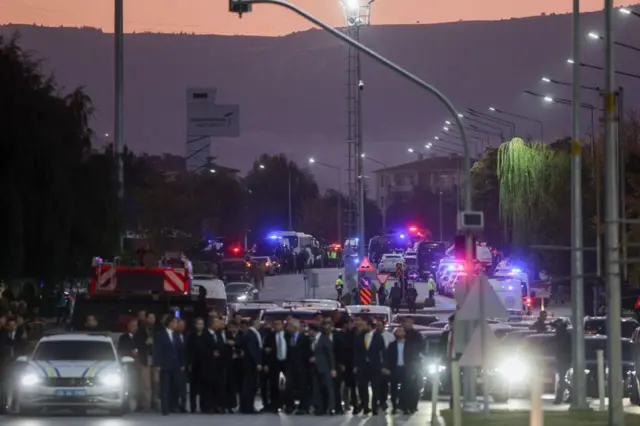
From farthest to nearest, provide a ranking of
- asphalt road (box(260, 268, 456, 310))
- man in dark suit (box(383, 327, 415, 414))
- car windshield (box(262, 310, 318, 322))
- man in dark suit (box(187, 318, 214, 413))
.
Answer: asphalt road (box(260, 268, 456, 310)), car windshield (box(262, 310, 318, 322)), man in dark suit (box(383, 327, 415, 414)), man in dark suit (box(187, 318, 214, 413))

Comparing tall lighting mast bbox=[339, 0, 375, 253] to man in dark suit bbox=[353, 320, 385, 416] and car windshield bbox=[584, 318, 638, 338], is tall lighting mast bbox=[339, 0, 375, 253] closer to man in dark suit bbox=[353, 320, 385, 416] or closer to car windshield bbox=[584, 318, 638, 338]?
car windshield bbox=[584, 318, 638, 338]

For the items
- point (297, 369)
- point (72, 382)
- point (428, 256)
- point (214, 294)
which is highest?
point (428, 256)

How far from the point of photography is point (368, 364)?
30984 millimetres

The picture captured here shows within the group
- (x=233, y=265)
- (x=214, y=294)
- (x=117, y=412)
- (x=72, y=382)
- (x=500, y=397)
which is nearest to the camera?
(x=72, y=382)

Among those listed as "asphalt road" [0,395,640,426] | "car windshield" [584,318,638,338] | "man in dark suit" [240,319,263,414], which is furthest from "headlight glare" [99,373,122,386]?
"car windshield" [584,318,638,338]

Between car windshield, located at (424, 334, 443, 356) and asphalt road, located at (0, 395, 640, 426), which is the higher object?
car windshield, located at (424, 334, 443, 356)

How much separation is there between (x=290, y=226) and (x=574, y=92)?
152758 mm

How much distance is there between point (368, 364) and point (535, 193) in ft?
150

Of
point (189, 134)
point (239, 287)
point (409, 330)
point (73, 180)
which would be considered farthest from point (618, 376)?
point (189, 134)

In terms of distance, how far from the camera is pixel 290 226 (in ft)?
600

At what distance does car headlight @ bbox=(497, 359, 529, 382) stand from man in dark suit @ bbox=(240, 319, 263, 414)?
19.0ft

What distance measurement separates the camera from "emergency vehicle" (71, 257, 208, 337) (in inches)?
1320

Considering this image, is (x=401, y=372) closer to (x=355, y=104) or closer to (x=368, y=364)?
(x=368, y=364)

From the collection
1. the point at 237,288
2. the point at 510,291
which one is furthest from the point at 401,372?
the point at 237,288
